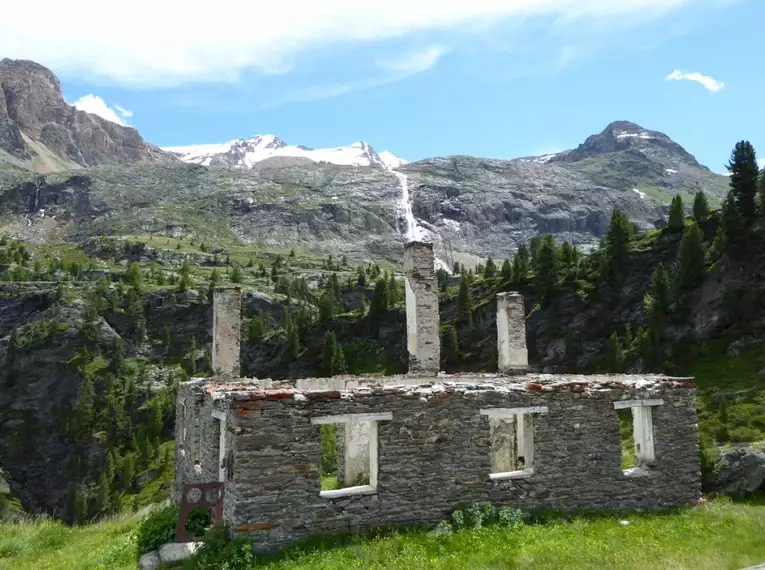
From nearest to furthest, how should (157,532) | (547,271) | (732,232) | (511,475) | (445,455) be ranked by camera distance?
1. (445,455)
2. (511,475)
3. (157,532)
4. (732,232)
5. (547,271)

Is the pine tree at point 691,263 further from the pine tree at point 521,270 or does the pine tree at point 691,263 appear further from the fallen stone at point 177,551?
the fallen stone at point 177,551

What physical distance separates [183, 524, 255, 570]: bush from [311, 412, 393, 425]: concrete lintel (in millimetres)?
2375

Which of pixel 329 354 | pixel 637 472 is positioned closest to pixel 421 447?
pixel 637 472

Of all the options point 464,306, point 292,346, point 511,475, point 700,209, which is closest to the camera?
point 511,475

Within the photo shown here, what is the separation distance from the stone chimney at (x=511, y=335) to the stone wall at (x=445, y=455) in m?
4.49

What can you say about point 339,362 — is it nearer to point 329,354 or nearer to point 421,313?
point 329,354

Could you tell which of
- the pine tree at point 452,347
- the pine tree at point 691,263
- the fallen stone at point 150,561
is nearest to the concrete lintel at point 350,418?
the fallen stone at point 150,561

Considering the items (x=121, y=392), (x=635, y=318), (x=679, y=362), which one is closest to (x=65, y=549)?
(x=679, y=362)

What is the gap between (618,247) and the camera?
2461 inches

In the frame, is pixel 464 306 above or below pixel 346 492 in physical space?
above

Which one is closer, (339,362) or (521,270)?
(521,270)

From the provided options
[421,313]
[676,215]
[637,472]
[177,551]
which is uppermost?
[676,215]

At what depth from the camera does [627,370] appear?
4681cm

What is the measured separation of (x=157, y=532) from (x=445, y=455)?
6602 millimetres
